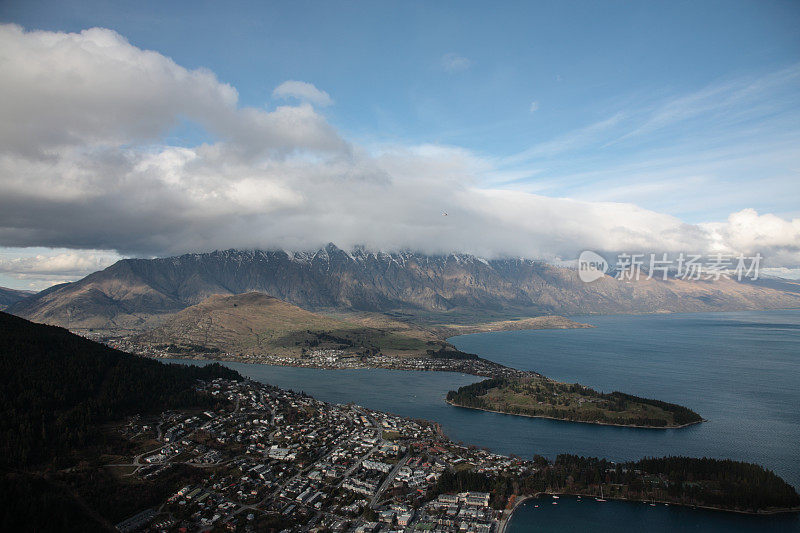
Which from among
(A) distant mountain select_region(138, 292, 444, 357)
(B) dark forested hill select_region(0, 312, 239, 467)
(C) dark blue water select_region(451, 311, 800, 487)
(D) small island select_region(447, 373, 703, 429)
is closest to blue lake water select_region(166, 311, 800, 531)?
(C) dark blue water select_region(451, 311, 800, 487)

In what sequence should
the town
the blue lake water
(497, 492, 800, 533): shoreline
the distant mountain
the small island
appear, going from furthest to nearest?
1. the distant mountain
2. the small island
3. the blue lake water
4. (497, 492, 800, 533): shoreline
5. the town

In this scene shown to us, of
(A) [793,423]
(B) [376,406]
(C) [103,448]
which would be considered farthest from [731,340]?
(C) [103,448]

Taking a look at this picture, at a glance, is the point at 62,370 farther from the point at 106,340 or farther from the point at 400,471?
the point at 106,340

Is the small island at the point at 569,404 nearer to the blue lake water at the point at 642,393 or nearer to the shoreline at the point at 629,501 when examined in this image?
the blue lake water at the point at 642,393

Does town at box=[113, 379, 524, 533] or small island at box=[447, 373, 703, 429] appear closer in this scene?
town at box=[113, 379, 524, 533]

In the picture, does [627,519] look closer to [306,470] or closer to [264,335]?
[306,470]

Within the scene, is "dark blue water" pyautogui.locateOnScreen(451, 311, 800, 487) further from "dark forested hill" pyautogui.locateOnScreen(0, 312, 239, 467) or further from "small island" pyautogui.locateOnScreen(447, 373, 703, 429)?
"dark forested hill" pyautogui.locateOnScreen(0, 312, 239, 467)
